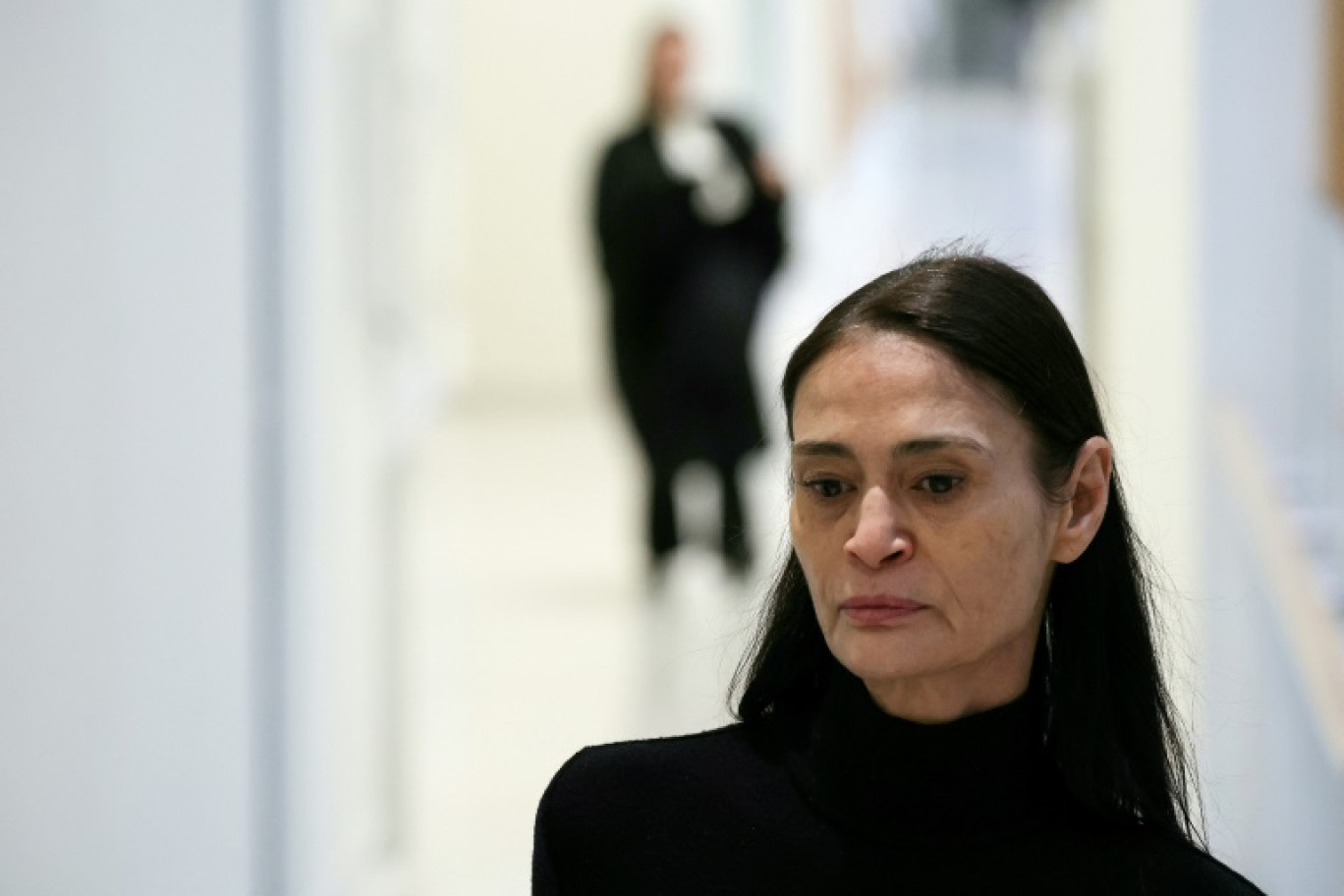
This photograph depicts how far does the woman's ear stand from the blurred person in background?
6253 millimetres

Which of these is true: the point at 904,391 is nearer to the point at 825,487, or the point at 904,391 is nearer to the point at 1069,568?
the point at 825,487

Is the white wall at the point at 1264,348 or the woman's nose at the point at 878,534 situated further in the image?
the white wall at the point at 1264,348

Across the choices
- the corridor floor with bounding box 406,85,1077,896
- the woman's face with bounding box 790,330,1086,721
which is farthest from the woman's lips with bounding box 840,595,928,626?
the corridor floor with bounding box 406,85,1077,896

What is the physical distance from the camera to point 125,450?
2.87 metres

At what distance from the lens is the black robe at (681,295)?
25.8 feet

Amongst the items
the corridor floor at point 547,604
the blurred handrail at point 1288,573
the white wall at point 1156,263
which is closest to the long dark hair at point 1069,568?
the corridor floor at point 547,604

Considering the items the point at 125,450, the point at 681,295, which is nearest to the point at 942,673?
the point at 125,450

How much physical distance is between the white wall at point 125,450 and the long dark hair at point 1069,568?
1.33 m

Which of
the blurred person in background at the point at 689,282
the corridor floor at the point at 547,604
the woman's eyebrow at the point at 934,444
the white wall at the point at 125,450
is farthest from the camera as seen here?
the blurred person in background at the point at 689,282

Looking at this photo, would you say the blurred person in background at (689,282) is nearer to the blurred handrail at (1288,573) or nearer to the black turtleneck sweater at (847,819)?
the blurred handrail at (1288,573)

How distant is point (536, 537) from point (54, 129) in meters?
7.93

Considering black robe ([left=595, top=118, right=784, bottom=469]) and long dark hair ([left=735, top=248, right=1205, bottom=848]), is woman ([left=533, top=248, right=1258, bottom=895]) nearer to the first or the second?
long dark hair ([left=735, top=248, right=1205, bottom=848])

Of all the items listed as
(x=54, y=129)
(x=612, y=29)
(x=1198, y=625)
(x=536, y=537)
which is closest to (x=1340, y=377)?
(x=1198, y=625)

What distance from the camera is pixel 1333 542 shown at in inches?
179
